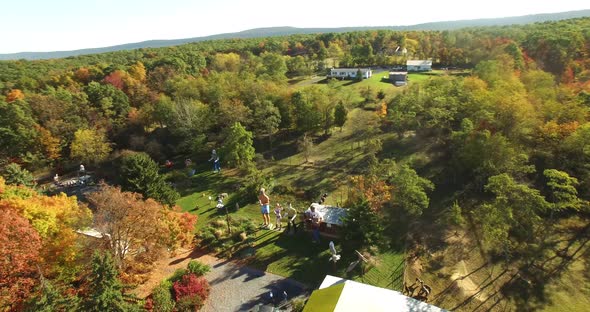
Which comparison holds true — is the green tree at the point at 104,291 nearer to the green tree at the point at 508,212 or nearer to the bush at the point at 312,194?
the bush at the point at 312,194

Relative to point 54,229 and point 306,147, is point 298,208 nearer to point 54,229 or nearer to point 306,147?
point 306,147

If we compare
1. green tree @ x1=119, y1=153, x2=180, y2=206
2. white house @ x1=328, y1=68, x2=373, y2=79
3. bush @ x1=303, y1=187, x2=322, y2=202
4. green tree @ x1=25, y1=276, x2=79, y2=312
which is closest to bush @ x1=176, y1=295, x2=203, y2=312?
green tree @ x1=25, y1=276, x2=79, y2=312

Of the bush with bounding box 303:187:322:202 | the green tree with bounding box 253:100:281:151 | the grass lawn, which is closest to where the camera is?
the grass lawn

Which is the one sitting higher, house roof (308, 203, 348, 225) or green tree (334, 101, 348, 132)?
green tree (334, 101, 348, 132)


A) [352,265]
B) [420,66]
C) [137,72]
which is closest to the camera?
[352,265]

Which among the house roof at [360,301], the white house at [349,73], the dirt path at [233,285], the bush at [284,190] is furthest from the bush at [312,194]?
the white house at [349,73]

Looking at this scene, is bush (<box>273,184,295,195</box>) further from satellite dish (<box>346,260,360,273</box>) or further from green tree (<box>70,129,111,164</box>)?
green tree (<box>70,129,111,164</box>)

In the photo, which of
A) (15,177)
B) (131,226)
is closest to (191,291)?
(131,226)
